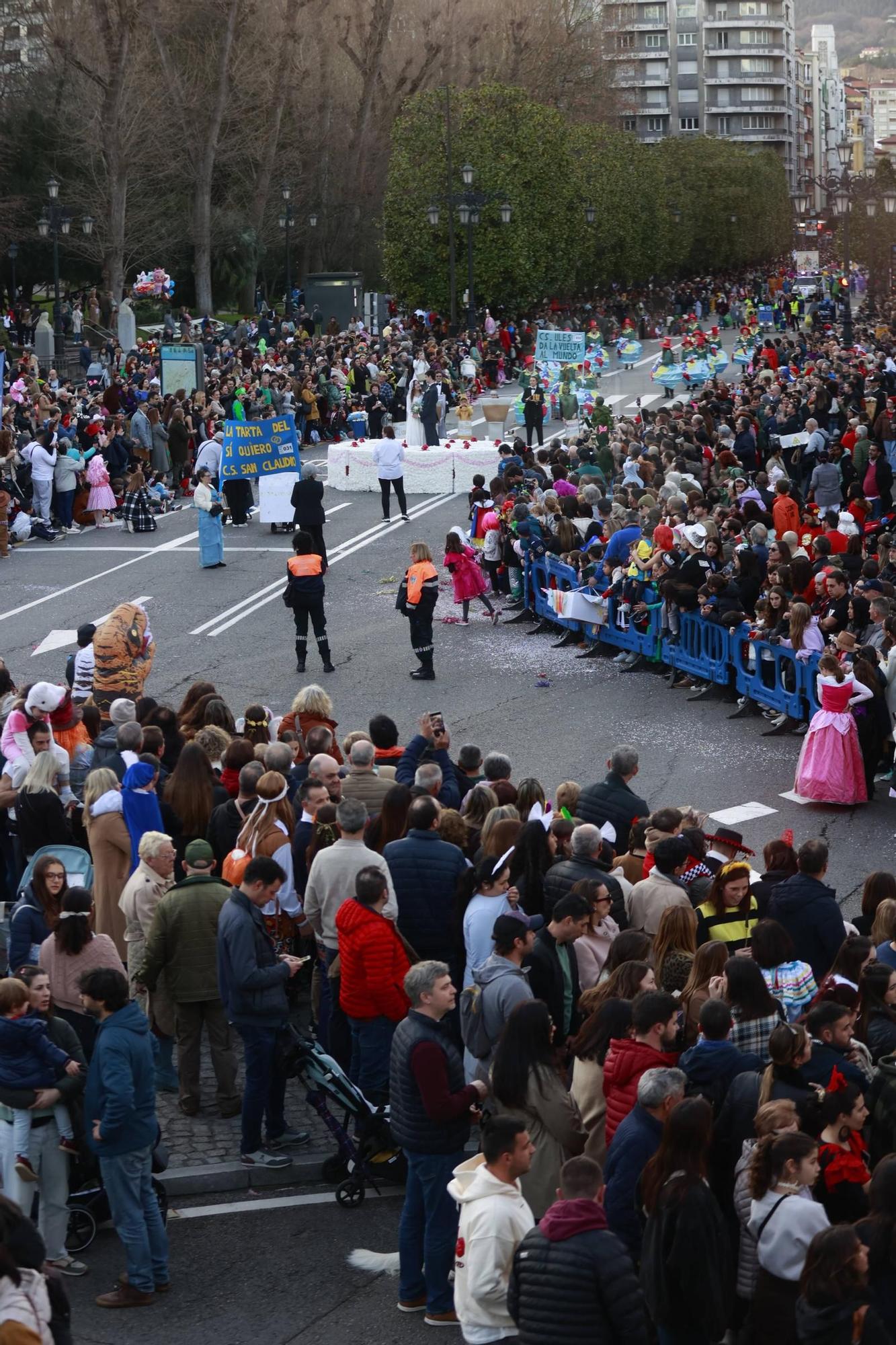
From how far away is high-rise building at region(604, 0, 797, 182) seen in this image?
17512 cm

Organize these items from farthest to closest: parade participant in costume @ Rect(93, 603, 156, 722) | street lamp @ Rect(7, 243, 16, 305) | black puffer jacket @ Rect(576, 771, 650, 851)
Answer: street lamp @ Rect(7, 243, 16, 305)
parade participant in costume @ Rect(93, 603, 156, 722)
black puffer jacket @ Rect(576, 771, 650, 851)

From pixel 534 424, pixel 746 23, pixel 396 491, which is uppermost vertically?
pixel 746 23

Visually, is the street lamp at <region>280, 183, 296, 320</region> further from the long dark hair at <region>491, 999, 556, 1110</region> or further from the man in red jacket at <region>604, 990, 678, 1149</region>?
the long dark hair at <region>491, 999, 556, 1110</region>

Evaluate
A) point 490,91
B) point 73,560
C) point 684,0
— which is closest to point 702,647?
point 73,560

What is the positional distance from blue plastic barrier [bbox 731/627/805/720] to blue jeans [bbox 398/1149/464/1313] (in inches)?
360

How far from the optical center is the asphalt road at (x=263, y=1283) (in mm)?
6922

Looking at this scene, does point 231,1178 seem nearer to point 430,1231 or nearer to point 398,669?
point 430,1231

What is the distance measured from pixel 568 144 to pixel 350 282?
49.2 ft

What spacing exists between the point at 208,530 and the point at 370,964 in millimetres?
16107

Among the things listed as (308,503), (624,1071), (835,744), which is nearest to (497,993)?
(624,1071)

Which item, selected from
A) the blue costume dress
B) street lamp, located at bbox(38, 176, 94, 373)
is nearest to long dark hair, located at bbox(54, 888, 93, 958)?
the blue costume dress

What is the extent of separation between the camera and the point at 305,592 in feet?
58.0

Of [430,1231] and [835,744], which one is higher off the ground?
[835,744]

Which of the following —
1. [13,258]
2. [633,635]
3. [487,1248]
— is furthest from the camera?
[13,258]
